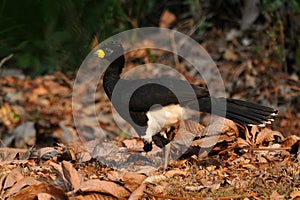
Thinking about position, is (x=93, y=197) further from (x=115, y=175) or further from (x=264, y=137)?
(x=264, y=137)

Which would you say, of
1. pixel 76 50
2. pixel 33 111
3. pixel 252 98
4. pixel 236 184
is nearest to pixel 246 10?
pixel 252 98

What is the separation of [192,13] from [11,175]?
7513 millimetres

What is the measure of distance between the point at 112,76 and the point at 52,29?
95.9 inches

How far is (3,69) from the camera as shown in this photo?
1041 cm

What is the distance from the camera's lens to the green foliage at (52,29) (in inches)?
228

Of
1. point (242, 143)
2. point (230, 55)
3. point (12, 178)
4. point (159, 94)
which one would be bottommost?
point (12, 178)

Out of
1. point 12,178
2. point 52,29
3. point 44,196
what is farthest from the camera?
point 52,29

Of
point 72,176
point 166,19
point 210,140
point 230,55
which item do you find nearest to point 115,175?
point 72,176

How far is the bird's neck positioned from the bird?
0.04 meters

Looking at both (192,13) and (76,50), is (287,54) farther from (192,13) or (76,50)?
(76,50)

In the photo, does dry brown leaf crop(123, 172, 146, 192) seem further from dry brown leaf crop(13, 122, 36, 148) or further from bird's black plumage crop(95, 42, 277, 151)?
dry brown leaf crop(13, 122, 36, 148)

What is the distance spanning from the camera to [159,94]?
17.7 feet

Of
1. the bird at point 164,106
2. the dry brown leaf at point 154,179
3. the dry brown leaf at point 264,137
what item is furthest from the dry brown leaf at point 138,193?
the dry brown leaf at point 264,137

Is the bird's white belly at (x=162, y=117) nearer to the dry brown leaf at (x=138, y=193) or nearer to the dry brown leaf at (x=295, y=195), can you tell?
the dry brown leaf at (x=138, y=193)
